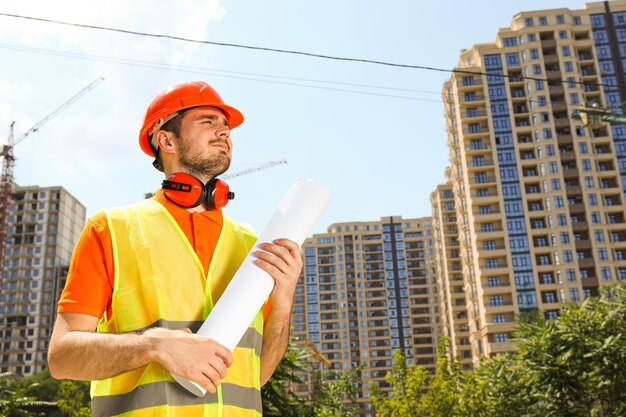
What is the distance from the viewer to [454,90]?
86250mm

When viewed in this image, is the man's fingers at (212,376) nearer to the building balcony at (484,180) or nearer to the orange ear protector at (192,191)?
the orange ear protector at (192,191)

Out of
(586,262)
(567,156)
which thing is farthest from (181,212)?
(567,156)

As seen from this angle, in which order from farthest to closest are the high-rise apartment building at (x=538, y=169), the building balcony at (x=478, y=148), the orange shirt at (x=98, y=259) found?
the building balcony at (x=478, y=148), the high-rise apartment building at (x=538, y=169), the orange shirt at (x=98, y=259)

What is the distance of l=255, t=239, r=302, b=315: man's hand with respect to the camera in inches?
73.7

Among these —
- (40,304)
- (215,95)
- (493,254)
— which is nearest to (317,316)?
(40,304)

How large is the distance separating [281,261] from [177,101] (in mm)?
661

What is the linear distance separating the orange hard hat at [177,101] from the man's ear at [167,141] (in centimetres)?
5

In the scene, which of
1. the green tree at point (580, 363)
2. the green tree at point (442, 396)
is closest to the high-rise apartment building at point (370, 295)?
the green tree at point (442, 396)

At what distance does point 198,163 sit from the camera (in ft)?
7.02

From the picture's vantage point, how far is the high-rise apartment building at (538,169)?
74.5 meters

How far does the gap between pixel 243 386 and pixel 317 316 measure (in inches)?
5459

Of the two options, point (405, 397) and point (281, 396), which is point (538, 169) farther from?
point (281, 396)

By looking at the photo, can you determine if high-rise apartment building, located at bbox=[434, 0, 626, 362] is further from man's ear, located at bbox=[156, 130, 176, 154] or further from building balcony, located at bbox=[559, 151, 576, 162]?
man's ear, located at bbox=[156, 130, 176, 154]

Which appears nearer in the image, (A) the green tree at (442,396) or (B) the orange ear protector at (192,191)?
(B) the orange ear protector at (192,191)
